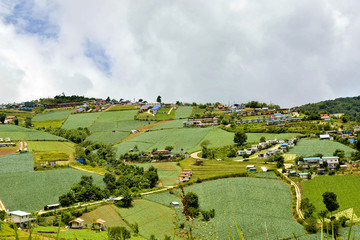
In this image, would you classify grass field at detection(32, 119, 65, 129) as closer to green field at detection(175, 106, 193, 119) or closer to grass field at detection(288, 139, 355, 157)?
green field at detection(175, 106, 193, 119)

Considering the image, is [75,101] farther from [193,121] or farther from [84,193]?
[84,193]

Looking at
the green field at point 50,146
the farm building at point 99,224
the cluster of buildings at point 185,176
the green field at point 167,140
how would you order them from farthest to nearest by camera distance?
1. the green field at point 167,140
2. the green field at point 50,146
3. the cluster of buildings at point 185,176
4. the farm building at point 99,224

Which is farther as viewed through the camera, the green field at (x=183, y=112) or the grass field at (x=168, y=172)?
the green field at (x=183, y=112)

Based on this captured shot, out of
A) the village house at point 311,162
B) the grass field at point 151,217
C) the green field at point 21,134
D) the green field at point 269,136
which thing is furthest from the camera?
the green field at point 21,134

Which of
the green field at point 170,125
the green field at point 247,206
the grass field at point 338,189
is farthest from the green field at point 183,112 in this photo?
the grass field at point 338,189

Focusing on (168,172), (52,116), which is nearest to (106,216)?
(168,172)

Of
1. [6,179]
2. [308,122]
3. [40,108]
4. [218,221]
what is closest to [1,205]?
[6,179]

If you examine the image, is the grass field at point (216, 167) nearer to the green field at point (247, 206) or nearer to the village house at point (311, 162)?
the green field at point (247, 206)
